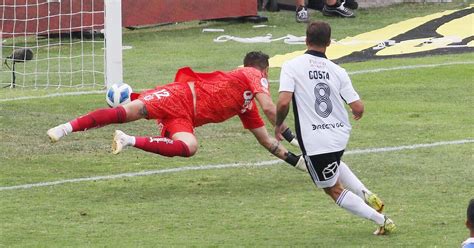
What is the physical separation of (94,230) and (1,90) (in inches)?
336

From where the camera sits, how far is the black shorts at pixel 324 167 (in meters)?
9.57

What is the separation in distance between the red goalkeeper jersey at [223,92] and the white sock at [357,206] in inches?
85.6

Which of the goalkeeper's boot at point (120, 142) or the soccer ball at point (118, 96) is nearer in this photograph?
the goalkeeper's boot at point (120, 142)

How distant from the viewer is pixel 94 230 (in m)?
10.1

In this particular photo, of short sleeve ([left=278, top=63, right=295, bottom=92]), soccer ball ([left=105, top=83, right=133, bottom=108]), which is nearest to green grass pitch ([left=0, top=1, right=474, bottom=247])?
soccer ball ([left=105, top=83, right=133, bottom=108])

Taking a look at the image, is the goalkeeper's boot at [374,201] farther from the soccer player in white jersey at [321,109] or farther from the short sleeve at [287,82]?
the short sleeve at [287,82]

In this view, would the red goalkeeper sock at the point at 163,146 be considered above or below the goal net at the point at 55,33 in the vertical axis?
above

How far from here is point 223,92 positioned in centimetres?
1162

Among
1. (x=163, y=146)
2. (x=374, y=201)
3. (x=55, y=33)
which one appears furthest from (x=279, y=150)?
(x=55, y=33)

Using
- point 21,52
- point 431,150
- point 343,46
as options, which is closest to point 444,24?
point 343,46

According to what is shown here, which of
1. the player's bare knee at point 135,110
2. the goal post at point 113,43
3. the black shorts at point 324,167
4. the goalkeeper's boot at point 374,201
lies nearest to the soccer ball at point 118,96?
the player's bare knee at point 135,110

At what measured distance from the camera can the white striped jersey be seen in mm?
9562

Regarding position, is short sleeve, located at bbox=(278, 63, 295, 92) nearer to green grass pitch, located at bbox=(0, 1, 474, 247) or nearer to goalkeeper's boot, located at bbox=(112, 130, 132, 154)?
green grass pitch, located at bbox=(0, 1, 474, 247)

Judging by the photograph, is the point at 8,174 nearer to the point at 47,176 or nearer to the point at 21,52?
the point at 47,176
